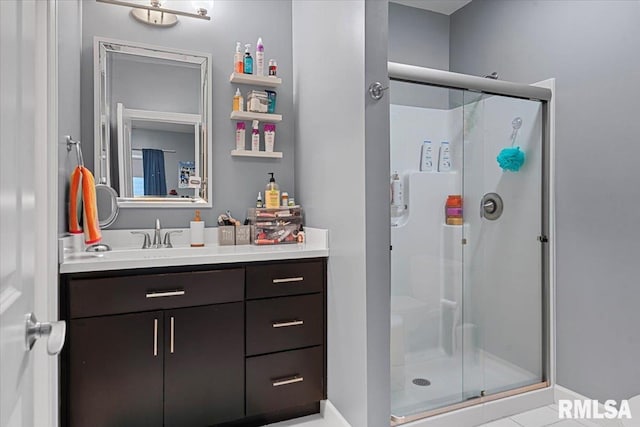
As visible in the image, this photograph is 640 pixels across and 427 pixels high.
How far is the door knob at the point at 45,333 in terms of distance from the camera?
2.37ft

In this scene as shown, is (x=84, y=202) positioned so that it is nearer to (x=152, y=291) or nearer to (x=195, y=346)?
(x=152, y=291)

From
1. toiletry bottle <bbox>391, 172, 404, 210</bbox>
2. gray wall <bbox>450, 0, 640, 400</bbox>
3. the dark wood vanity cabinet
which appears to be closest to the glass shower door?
gray wall <bbox>450, 0, 640, 400</bbox>

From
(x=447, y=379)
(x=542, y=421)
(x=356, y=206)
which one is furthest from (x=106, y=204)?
(x=542, y=421)

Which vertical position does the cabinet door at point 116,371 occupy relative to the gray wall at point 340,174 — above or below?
below

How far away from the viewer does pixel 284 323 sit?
6.47ft

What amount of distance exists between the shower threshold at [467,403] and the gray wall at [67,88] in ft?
5.79

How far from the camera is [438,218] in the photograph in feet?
8.16

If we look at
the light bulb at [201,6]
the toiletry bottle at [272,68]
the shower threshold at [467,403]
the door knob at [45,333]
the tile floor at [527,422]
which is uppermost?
the light bulb at [201,6]

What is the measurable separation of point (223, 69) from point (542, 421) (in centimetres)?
271

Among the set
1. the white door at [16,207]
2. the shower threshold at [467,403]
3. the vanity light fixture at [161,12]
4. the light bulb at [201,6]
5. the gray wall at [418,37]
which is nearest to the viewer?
the white door at [16,207]

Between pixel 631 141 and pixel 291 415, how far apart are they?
2.19 meters

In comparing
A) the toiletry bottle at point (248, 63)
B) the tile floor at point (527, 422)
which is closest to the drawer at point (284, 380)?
the tile floor at point (527, 422)

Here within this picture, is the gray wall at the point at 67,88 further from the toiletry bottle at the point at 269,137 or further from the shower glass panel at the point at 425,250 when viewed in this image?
the shower glass panel at the point at 425,250

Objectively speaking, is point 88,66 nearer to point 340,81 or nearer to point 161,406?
point 340,81
